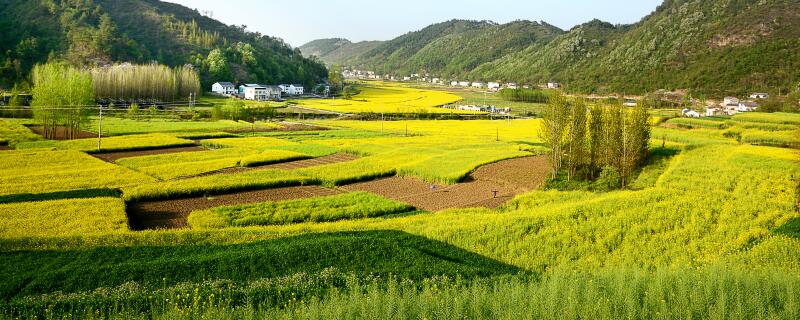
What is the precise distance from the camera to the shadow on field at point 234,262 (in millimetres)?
12750

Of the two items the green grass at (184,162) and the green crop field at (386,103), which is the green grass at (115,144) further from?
the green crop field at (386,103)

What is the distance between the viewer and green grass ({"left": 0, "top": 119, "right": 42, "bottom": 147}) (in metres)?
41.8

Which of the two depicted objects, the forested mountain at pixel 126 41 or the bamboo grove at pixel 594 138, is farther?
the forested mountain at pixel 126 41

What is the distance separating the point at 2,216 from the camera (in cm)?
1958

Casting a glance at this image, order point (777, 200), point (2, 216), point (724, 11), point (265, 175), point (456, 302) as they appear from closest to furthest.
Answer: point (456, 302) → point (2, 216) → point (777, 200) → point (265, 175) → point (724, 11)

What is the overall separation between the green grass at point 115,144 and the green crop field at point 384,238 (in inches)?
22.4

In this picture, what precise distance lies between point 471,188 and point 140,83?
74.3 metres

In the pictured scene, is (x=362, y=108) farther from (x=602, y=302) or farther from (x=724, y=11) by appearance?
(x=602, y=302)

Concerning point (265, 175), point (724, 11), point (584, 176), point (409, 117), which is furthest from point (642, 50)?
point (265, 175)

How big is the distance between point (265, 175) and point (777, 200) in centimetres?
2596

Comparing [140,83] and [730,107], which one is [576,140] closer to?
[730,107]

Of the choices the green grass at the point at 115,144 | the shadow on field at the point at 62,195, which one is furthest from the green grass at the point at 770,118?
the shadow on field at the point at 62,195

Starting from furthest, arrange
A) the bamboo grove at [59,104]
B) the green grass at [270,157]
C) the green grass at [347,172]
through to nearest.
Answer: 1. the bamboo grove at [59,104]
2. the green grass at [270,157]
3. the green grass at [347,172]

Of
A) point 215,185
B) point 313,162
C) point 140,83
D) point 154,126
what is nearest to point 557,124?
point 313,162
